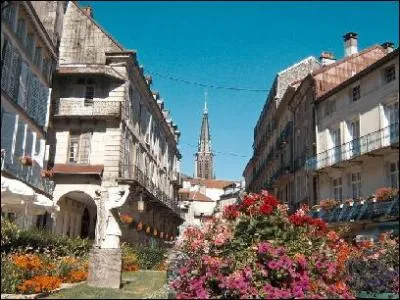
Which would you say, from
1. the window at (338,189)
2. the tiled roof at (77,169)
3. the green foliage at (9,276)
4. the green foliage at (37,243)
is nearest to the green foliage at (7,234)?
the green foliage at (37,243)

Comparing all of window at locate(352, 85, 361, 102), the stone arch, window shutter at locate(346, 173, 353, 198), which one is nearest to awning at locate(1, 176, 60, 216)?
the stone arch

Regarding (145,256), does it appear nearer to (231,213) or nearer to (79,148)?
(79,148)

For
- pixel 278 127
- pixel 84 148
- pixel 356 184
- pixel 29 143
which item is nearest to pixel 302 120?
pixel 356 184

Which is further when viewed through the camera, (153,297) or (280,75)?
(280,75)

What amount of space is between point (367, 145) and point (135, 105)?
14472 millimetres

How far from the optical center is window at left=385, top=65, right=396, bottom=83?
79.7 feet

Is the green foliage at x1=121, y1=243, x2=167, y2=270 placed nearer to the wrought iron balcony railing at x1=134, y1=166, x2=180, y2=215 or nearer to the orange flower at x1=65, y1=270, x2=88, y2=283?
the wrought iron balcony railing at x1=134, y1=166, x2=180, y2=215

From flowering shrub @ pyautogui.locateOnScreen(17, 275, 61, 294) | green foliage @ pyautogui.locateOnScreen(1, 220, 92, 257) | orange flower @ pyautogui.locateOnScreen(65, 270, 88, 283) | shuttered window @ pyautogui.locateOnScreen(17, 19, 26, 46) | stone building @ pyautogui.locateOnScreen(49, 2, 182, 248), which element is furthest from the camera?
stone building @ pyautogui.locateOnScreen(49, 2, 182, 248)

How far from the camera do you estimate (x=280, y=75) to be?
144 ft

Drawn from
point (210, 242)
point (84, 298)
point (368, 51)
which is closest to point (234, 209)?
point (210, 242)

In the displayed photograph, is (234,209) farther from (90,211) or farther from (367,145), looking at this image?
(90,211)

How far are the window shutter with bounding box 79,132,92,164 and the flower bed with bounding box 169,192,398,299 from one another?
54.7ft

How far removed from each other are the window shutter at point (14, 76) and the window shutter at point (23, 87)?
230 mm

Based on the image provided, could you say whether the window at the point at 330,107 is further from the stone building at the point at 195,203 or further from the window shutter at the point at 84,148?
the stone building at the point at 195,203
